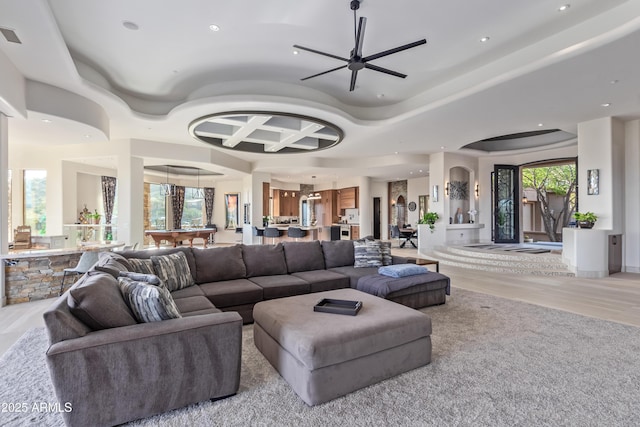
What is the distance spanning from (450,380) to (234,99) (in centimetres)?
493


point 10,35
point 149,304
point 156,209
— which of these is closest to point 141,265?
point 149,304

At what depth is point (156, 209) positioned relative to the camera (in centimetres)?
1230

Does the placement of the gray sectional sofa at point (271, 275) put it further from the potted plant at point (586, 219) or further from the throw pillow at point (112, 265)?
the potted plant at point (586, 219)

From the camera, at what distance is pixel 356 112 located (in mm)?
6566

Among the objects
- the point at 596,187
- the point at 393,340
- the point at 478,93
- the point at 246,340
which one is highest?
the point at 478,93

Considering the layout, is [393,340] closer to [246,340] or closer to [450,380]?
[450,380]

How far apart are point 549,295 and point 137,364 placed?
18.6ft

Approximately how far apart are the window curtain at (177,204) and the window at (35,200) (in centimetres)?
452

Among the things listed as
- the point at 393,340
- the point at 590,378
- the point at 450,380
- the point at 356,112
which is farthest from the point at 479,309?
the point at 356,112

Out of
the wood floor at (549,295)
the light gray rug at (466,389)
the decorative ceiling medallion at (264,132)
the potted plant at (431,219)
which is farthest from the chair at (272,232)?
the light gray rug at (466,389)

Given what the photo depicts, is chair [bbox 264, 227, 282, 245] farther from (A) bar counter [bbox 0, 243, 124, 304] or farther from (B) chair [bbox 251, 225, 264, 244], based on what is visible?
(A) bar counter [bbox 0, 243, 124, 304]

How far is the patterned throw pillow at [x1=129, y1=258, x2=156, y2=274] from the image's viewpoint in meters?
3.29

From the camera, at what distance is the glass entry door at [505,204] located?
10.4 m

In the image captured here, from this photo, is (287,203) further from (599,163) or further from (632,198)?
(632,198)
